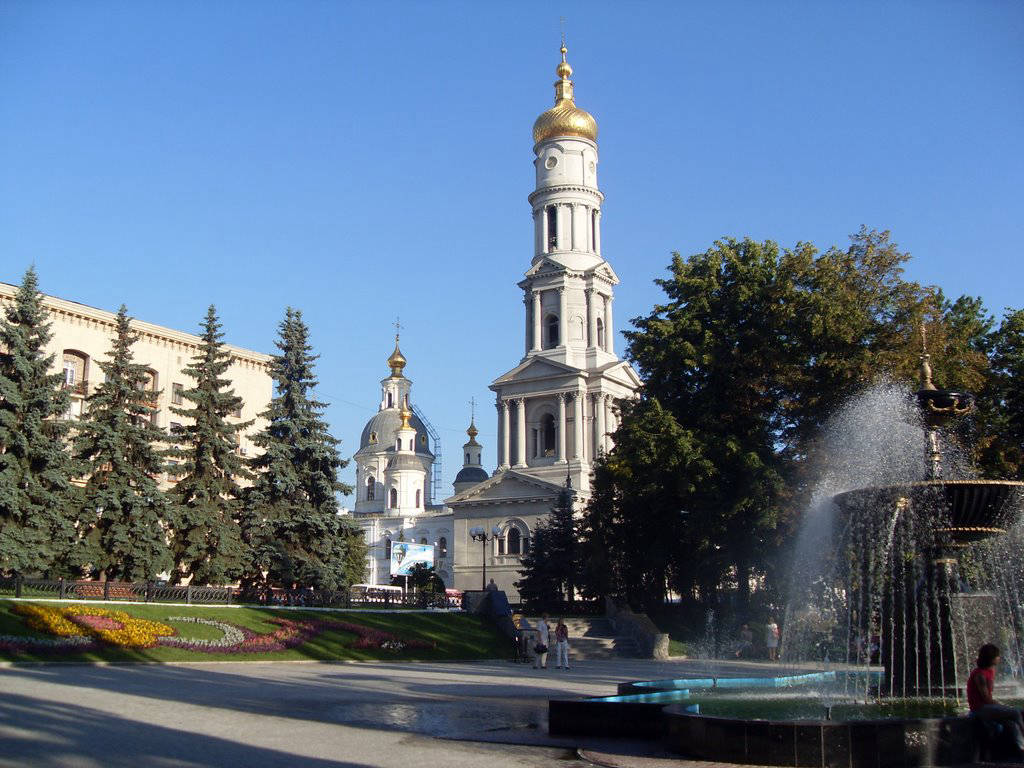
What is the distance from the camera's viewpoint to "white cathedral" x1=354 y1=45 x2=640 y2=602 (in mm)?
64812

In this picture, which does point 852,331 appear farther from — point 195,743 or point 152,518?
point 195,743

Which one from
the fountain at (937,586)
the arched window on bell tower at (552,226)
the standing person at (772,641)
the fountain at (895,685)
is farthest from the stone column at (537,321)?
the fountain at (937,586)

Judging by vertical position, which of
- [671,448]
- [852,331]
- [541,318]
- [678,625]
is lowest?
[678,625]

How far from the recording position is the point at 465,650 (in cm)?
2714

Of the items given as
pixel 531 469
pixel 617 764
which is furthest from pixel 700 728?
pixel 531 469

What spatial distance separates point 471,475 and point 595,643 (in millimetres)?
69206

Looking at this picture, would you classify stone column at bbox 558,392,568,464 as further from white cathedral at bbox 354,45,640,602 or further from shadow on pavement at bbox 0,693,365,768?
shadow on pavement at bbox 0,693,365,768

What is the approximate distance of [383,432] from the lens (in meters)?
102

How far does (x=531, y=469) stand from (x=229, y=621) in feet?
141

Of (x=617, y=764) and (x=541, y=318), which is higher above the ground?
(x=541, y=318)

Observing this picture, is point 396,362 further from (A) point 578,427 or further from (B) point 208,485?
(B) point 208,485

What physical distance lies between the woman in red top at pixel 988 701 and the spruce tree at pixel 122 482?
1025 inches

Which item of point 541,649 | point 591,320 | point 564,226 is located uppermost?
point 564,226

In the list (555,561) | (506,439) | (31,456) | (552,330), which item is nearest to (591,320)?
(552,330)
